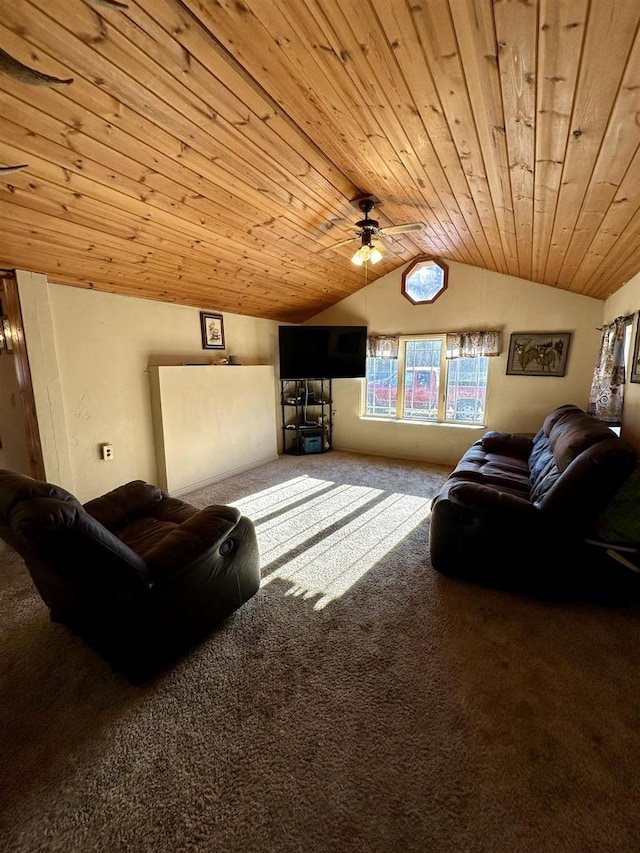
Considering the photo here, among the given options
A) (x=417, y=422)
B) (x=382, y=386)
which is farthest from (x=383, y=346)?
(x=417, y=422)

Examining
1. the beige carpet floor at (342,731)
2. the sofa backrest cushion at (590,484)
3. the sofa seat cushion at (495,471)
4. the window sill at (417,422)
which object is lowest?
the beige carpet floor at (342,731)

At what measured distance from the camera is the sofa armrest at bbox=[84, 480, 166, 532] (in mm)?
2176

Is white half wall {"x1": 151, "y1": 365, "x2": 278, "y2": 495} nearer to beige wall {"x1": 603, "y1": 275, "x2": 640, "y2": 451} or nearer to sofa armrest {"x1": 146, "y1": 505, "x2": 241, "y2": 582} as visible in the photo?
sofa armrest {"x1": 146, "y1": 505, "x2": 241, "y2": 582}

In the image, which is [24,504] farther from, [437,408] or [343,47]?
[437,408]

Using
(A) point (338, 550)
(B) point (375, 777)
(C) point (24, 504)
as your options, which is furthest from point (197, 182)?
(B) point (375, 777)

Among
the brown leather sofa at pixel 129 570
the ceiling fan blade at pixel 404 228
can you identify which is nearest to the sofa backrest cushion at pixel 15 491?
the brown leather sofa at pixel 129 570

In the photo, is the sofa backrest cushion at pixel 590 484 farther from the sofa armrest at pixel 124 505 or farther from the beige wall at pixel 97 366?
the beige wall at pixel 97 366

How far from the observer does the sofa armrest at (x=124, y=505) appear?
218 centimetres

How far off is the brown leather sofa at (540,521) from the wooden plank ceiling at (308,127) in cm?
132

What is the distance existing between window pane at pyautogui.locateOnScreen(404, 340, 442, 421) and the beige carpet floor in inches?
128

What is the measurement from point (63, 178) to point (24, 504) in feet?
6.05

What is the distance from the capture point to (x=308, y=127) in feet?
6.29

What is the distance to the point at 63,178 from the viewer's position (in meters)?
1.95

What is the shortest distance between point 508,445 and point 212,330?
379 cm
